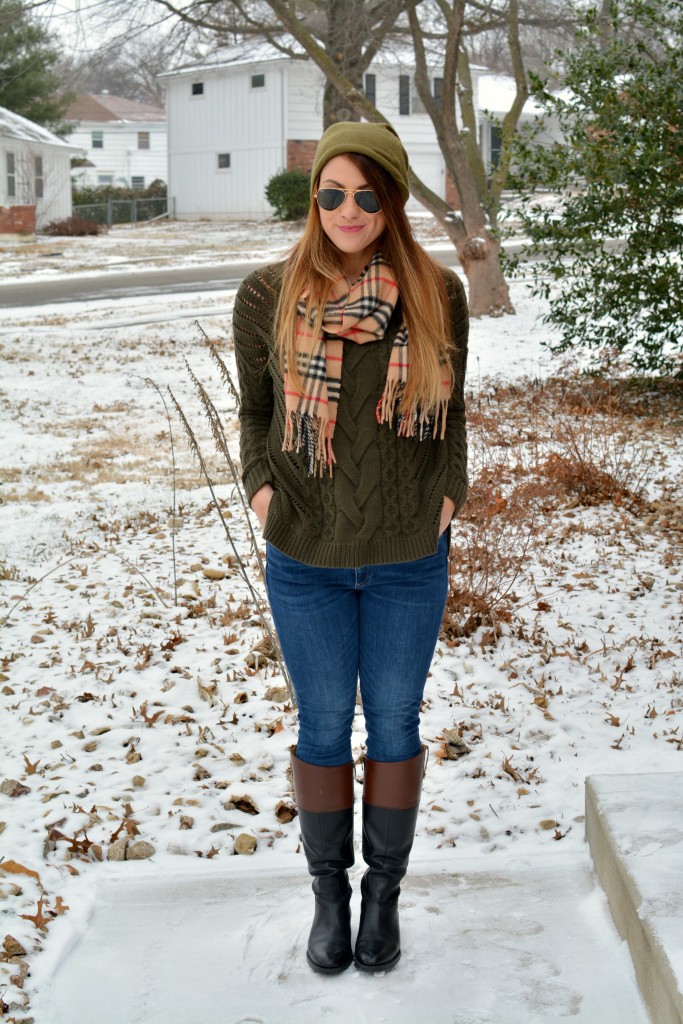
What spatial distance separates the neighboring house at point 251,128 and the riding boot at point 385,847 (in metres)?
35.0

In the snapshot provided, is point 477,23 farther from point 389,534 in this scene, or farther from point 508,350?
point 389,534

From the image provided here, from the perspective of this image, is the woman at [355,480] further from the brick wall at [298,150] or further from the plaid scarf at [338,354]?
the brick wall at [298,150]

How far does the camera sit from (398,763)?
2646 mm

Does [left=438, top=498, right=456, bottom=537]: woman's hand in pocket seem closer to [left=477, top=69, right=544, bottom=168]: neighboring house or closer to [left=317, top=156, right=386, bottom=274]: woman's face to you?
[left=317, top=156, right=386, bottom=274]: woman's face

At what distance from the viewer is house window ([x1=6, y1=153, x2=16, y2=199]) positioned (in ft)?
108

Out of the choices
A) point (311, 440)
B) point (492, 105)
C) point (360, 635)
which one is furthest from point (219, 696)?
point (492, 105)

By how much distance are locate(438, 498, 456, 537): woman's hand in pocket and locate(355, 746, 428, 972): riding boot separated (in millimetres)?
583

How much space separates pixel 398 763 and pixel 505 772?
1.23 metres

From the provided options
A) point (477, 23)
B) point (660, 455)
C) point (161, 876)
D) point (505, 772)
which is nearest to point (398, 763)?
point (161, 876)

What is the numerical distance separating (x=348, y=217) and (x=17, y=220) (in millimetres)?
31594

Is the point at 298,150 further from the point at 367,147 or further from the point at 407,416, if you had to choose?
the point at 407,416

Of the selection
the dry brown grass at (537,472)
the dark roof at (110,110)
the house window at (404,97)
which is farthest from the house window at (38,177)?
the dry brown grass at (537,472)

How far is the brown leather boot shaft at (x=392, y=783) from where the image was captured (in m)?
2.65

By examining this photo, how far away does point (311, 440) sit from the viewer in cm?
245
